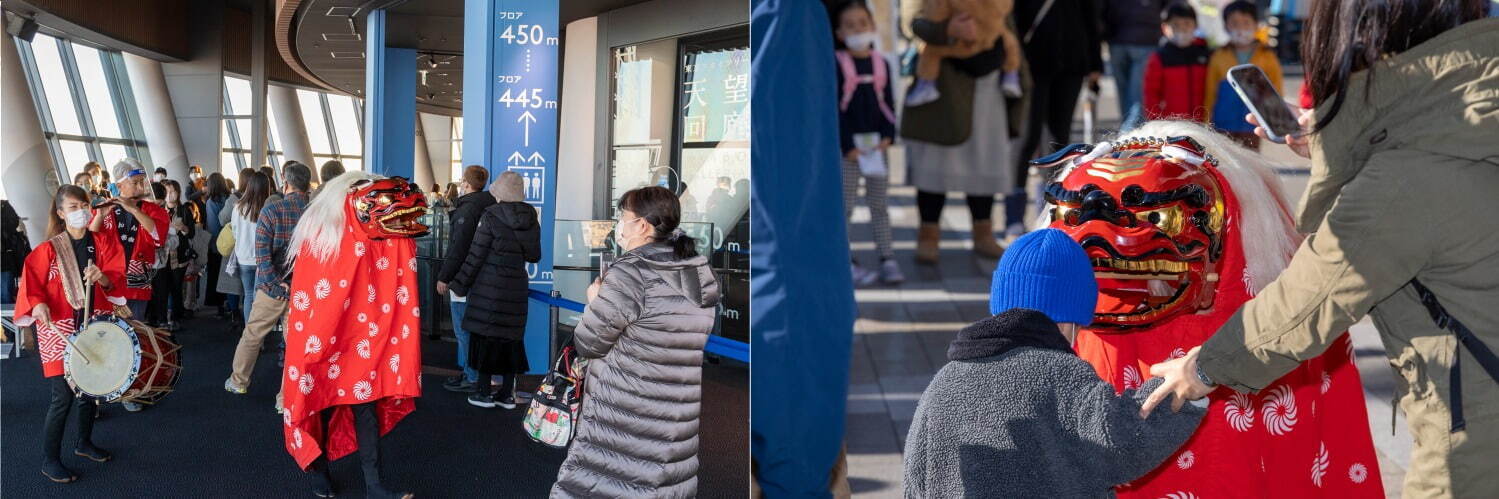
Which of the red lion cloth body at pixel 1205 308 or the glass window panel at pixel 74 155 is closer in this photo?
the red lion cloth body at pixel 1205 308

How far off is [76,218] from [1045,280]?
211 centimetres

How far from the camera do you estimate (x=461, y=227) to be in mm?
2359

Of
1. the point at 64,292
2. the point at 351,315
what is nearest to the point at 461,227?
the point at 351,315

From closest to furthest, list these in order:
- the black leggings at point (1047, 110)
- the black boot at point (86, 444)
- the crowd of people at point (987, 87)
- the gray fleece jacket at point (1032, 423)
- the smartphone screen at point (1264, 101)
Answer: the gray fleece jacket at point (1032, 423)
the smartphone screen at point (1264, 101)
the black boot at point (86, 444)
the crowd of people at point (987, 87)
the black leggings at point (1047, 110)

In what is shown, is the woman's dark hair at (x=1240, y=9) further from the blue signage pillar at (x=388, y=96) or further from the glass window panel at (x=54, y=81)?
the glass window panel at (x=54, y=81)

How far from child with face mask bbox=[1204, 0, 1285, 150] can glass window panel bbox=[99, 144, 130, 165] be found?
18.6 ft

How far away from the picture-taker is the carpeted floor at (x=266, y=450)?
2455 mm

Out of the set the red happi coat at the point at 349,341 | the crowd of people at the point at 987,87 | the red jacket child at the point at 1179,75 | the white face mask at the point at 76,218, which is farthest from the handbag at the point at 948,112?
the white face mask at the point at 76,218

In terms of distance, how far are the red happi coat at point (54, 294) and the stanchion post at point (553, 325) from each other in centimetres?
107

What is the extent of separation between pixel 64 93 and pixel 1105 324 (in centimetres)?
213

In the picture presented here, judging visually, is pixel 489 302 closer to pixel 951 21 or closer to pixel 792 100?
pixel 792 100

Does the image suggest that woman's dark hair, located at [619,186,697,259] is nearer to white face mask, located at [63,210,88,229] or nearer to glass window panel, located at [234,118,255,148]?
glass window panel, located at [234,118,255,148]

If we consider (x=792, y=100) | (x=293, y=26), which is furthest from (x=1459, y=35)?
(x=293, y=26)

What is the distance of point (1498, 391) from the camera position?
1.67 m
